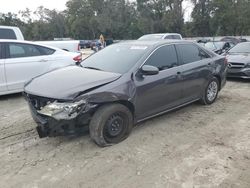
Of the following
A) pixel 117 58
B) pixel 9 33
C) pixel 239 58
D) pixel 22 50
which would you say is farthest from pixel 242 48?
pixel 9 33

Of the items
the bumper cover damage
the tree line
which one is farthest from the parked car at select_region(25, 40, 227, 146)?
the tree line

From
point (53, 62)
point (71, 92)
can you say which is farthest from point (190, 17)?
point (71, 92)

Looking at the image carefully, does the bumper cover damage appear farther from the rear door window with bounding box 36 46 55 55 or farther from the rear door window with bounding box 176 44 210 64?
the rear door window with bounding box 36 46 55 55

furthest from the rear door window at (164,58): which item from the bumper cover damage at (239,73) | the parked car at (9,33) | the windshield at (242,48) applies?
the parked car at (9,33)

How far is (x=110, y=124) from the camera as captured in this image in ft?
13.4

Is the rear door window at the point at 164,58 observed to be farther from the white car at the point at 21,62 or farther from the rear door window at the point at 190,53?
the white car at the point at 21,62

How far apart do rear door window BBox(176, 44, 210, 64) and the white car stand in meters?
2.44

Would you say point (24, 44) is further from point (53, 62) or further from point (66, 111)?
point (66, 111)

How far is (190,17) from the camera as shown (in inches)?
1884

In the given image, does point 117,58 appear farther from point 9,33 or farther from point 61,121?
point 9,33

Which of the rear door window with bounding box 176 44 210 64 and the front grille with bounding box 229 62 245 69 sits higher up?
the rear door window with bounding box 176 44 210 64

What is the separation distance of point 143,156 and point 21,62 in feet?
14.3

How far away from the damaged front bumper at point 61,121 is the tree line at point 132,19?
40.9 metres

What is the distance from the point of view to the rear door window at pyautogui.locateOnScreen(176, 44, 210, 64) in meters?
5.40
